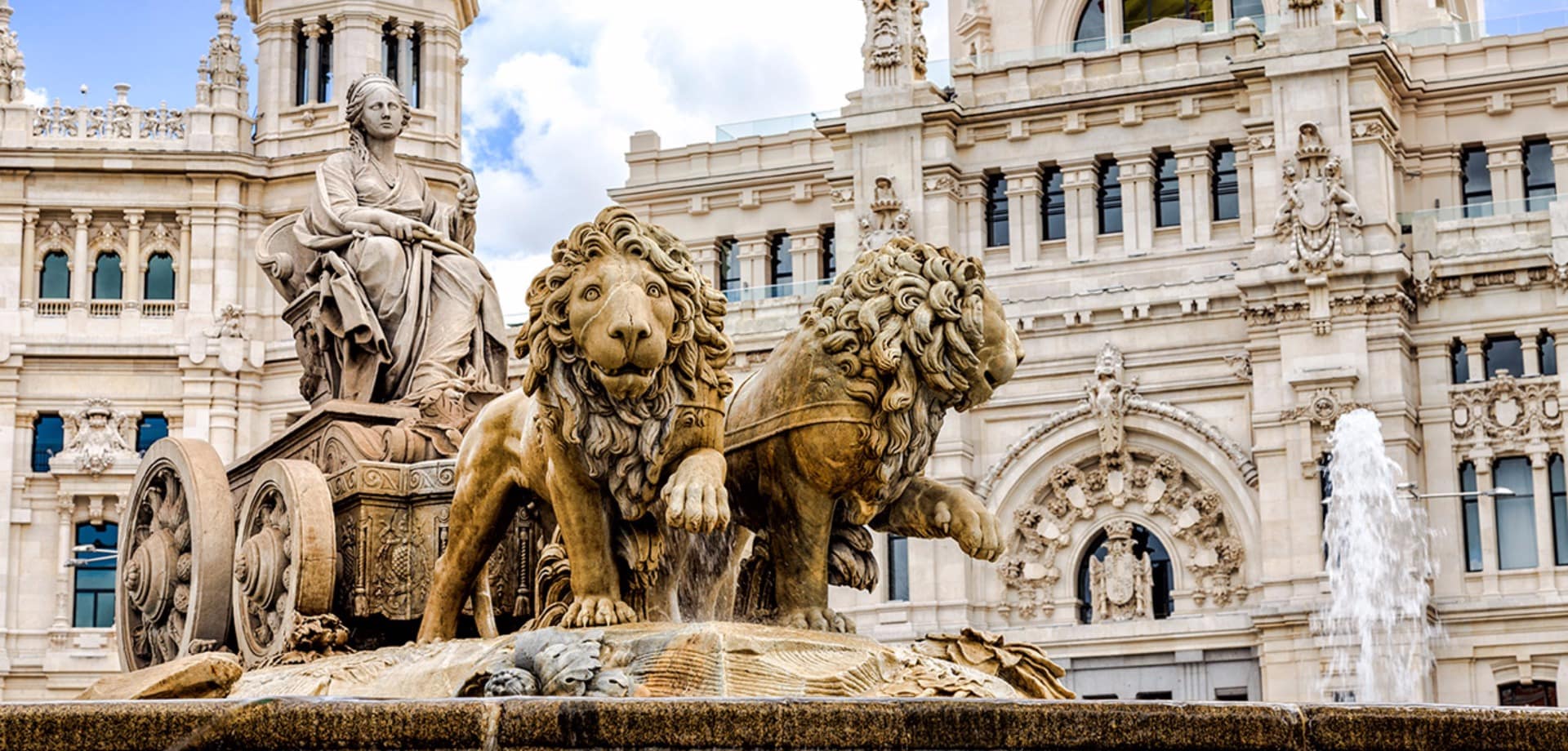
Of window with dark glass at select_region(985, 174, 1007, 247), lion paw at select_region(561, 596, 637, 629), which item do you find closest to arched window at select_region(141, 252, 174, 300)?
window with dark glass at select_region(985, 174, 1007, 247)

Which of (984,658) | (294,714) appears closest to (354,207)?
(984,658)

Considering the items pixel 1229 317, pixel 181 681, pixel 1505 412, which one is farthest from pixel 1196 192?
pixel 181 681

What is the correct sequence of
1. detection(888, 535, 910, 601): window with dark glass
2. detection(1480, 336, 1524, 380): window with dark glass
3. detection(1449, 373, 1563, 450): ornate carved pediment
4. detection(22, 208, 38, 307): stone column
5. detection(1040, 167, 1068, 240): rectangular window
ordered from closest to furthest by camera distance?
detection(1449, 373, 1563, 450): ornate carved pediment, detection(1480, 336, 1524, 380): window with dark glass, detection(888, 535, 910, 601): window with dark glass, detection(1040, 167, 1068, 240): rectangular window, detection(22, 208, 38, 307): stone column

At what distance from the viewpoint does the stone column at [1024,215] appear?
4912 cm

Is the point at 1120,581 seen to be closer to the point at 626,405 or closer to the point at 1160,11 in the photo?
the point at 1160,11

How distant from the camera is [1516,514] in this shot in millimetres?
44625

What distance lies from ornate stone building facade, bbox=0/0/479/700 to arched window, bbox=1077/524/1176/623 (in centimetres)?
1605

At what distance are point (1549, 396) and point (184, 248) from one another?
94.7 ft

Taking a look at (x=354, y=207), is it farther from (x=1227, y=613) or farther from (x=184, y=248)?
(x=184, y=248)

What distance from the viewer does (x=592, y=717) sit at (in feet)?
20.1

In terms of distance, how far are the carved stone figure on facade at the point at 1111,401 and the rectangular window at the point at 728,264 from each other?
33.7ft

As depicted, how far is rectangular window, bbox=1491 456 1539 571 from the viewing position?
146 ft

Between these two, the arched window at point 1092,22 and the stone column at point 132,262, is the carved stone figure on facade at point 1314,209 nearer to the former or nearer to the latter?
the arched window at point 1092,22

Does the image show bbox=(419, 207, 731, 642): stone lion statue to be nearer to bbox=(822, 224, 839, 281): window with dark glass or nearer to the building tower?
bbox=(822, 224, 839, 281): window with dark glass
